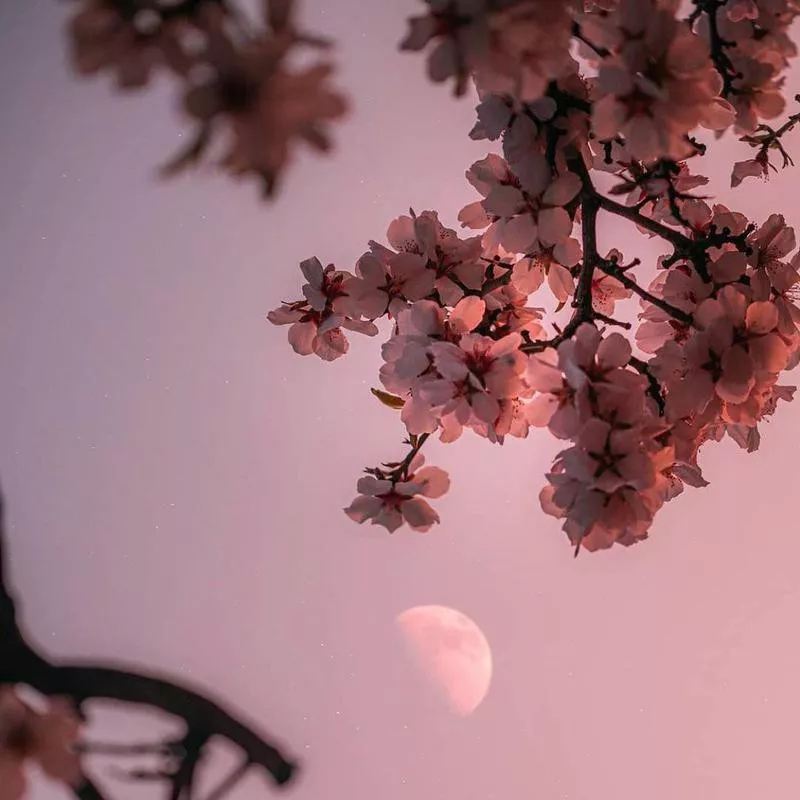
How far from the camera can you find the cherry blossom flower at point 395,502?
0.58 metres

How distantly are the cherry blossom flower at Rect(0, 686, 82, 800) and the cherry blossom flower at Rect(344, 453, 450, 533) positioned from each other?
0.25 metres

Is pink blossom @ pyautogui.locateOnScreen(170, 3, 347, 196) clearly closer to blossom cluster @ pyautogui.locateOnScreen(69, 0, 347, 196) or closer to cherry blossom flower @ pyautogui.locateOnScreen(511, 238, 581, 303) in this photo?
blossom cluster @ pyautogui.locateOnScreen(69, 0, 347, 196)

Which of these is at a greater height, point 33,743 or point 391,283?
point 391,283

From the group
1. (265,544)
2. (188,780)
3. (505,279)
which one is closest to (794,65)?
(505,279)

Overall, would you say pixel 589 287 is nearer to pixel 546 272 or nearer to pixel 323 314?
pixel 546 272

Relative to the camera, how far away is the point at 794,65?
96 cm

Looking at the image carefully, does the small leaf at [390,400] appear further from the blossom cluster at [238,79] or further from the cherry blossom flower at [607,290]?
the blossom cluster at [238,79]

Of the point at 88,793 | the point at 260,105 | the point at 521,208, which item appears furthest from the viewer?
the point at 521,208

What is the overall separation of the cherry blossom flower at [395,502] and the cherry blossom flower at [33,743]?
254 millimetres

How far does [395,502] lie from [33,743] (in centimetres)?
29

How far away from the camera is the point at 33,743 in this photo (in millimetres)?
365

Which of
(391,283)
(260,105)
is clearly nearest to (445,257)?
(391,283)

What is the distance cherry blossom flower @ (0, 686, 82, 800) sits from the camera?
363mm

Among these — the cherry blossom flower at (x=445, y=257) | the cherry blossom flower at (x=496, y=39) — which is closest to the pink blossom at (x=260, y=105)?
the cherry blossom flower at (x=496, y=39)
